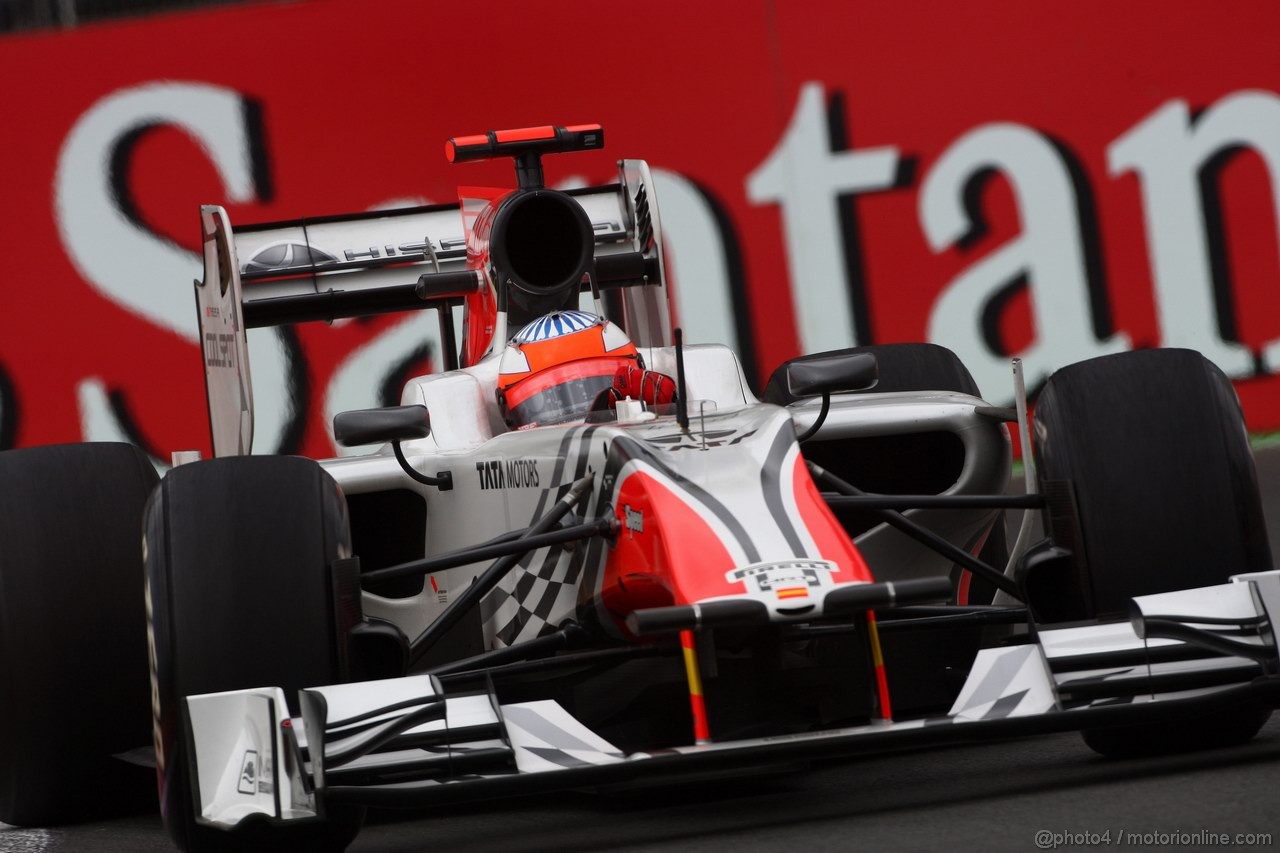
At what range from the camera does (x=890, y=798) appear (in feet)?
13.3

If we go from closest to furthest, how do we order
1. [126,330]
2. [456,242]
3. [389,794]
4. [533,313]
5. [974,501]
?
[389,794]
[974,501]
[533,313]
[456,242]
[126,330]

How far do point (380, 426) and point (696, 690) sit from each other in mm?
1185

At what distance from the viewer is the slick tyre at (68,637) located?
475 cm

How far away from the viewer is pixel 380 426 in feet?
14.8

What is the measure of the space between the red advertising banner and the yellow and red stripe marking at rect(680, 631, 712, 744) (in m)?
7.23

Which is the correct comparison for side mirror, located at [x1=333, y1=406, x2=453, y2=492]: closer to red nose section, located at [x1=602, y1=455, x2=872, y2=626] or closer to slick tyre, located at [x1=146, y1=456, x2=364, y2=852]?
slick tyre, located at [x1=146, y1=456, x2=364, y2=852]

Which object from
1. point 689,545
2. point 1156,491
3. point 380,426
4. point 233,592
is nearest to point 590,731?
point 689,545

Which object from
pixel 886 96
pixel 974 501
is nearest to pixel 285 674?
pixel 974 501

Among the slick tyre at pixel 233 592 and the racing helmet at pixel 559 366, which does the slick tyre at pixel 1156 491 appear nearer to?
the racing helmet at pixel 559 366

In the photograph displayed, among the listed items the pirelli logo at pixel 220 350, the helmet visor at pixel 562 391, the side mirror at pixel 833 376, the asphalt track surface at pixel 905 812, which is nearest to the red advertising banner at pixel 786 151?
the pirelli logo at pixel 220 350

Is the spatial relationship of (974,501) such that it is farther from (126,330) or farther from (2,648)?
(126,330)

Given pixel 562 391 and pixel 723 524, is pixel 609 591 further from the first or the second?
pixel 562 391

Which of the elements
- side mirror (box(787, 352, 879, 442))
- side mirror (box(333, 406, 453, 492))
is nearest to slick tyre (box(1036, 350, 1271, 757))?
side mirror (box(787, 352, 879, 442))

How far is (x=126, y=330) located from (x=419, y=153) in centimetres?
202
